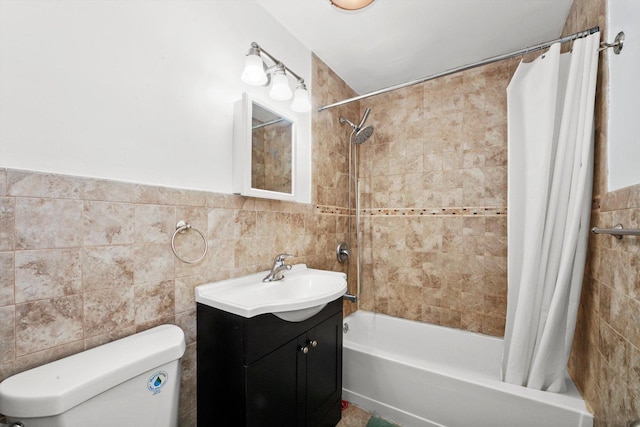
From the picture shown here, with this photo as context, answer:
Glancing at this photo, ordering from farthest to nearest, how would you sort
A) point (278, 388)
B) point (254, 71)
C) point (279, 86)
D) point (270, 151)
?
point (270, 151)
point (279, 86)
point (254, 71)
point (278, 388)

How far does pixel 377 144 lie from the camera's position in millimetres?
2346

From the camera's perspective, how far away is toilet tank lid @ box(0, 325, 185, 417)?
1.98ft

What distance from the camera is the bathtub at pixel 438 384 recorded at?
3.94 feet

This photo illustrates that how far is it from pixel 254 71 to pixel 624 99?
4.76ft

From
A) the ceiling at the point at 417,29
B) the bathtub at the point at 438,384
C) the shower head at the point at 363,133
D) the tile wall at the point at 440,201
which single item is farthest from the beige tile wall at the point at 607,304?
Answer: the shower head at the point at 363,133

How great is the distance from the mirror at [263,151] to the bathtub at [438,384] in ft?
3.69

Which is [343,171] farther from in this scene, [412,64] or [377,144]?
[412,64]

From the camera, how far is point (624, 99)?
94cm

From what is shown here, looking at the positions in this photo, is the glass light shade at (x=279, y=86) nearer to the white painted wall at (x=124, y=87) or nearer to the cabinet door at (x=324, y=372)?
the white painted wall at (x=124, y=87)

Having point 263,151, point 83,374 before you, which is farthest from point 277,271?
point 83,374

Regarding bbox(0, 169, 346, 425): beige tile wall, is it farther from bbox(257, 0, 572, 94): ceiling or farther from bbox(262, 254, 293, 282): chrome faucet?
bbox(257, 0, 572, 94): ceiling

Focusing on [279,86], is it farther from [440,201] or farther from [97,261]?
[440,201]

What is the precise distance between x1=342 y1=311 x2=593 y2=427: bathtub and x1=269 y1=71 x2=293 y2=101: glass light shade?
1545 millimetres

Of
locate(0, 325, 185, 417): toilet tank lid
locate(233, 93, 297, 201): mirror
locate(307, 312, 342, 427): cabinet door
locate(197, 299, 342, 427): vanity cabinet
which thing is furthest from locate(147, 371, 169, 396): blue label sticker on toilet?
locate(233, 93, 297, 201): mirror
